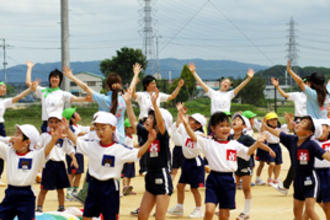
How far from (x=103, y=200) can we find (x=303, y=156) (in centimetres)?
254

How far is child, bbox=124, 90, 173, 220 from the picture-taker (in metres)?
6.70

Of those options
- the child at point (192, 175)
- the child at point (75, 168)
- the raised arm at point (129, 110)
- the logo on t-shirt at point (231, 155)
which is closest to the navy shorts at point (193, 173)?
the child at point (192, 175)

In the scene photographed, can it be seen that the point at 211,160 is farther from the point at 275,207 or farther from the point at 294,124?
the point at 275,207

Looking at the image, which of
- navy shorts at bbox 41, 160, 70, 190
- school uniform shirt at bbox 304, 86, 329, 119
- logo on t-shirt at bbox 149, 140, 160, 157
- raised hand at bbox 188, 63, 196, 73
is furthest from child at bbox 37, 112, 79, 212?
school uniform shirt at bbox 304, 86, 329, 119

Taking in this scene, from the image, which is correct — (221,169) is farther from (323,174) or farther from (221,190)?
(323,174)

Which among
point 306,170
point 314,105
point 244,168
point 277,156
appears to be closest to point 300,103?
point 277,156

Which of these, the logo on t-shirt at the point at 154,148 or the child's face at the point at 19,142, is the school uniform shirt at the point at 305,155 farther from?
the child's face at the point at 19,142

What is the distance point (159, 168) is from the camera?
6.82 m

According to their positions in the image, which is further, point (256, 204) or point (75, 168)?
point (75, 168)

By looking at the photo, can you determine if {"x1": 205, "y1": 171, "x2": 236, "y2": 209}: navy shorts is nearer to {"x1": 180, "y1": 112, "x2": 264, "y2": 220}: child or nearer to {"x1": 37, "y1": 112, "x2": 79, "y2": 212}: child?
{"x1": 180, "y1": 112, "x2": 264, "y2": 220}: child

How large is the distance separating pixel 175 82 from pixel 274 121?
92.8 ft

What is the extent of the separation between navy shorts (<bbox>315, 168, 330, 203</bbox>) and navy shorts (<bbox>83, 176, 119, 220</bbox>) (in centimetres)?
265

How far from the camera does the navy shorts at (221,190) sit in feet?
21.2

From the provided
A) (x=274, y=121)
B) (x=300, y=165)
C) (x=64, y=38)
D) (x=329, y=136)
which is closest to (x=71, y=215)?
(x=300, y=165)
